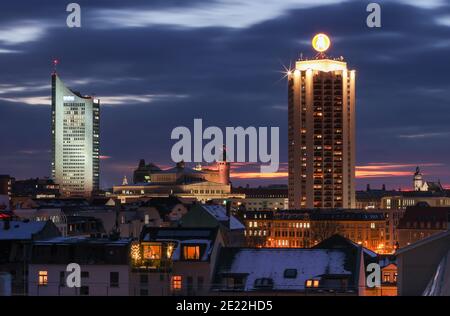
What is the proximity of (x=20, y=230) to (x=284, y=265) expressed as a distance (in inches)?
823

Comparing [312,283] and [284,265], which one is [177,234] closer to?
[284,265]

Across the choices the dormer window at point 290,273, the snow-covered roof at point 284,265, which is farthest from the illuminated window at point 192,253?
the dormer window at point 290,273

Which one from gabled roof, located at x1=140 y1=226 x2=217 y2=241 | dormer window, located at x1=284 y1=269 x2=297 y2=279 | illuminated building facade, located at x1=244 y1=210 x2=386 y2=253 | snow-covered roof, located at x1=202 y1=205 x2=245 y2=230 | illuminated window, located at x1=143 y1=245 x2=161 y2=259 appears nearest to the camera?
dormer window, located at x1=284 y1=269 x2=297 y2=279

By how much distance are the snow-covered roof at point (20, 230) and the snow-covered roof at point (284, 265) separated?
1546 centimetres

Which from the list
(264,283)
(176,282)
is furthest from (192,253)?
(264,283)

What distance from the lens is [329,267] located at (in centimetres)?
5409

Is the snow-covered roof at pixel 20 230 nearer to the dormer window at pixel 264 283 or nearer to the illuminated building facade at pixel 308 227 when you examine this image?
the dormer window at pixel 264 283

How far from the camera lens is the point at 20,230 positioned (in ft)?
220

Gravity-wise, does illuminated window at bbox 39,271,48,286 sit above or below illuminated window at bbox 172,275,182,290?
above

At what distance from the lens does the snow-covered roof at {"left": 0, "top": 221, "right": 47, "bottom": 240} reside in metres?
65.2

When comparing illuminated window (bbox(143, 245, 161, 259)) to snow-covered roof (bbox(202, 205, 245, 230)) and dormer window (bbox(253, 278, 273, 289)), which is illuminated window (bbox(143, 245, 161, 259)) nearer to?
dormer window (bbox(253, 278, 273, 289))

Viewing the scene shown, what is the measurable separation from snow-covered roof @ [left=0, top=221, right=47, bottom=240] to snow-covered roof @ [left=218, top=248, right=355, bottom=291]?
15.5m

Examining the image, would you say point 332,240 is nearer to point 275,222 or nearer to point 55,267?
point 55,267

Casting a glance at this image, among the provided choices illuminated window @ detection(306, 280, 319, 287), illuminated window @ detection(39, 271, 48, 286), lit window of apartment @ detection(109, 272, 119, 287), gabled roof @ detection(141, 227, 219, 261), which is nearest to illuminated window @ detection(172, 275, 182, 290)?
gabled roof @ detection(141, 227, 219, 261)
